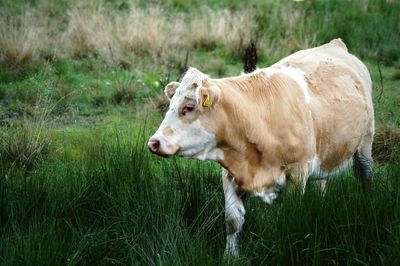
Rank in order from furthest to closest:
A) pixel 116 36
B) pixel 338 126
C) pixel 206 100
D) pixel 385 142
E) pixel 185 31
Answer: pixel 185 31
pixel 116 36
pixel 385 142
pixel 338 126
pixel 206 100

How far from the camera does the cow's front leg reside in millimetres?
4602

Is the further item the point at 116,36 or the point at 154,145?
the point at 116,36

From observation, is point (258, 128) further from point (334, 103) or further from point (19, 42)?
point (19, 42)

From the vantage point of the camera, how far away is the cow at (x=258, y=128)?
4.50 meters

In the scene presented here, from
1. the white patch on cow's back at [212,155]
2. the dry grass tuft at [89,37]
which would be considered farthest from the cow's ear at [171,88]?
the dry grass tuft at [89,37]

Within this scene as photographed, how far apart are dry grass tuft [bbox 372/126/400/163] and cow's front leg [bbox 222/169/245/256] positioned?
278 cm

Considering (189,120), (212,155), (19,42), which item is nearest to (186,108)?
(189,120)

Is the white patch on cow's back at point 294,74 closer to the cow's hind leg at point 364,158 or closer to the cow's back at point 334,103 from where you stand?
the cow's back at point 334,103

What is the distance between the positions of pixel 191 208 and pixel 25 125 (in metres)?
2.57

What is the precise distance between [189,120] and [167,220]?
72 cm

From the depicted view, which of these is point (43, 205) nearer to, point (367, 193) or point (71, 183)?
point (71, 183)

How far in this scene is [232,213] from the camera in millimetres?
4688

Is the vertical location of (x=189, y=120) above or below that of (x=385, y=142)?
above

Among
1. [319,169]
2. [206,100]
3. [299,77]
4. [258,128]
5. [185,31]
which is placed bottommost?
[185,31]
